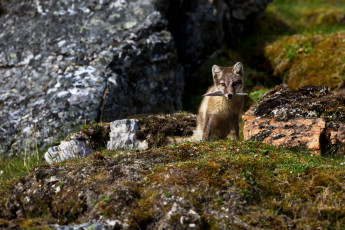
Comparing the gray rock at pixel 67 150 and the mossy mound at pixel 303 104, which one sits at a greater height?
the mossy mound at pixel 303 104

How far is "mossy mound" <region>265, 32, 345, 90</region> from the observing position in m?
10.9

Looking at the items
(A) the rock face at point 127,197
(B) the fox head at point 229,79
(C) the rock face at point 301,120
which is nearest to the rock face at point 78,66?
(B) the fox head at point 229,79

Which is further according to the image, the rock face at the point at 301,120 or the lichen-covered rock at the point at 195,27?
the lichen-covered rock at the point at 195,27

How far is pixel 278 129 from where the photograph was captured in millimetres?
6996

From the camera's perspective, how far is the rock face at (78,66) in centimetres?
887

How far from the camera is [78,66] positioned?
30.9 ft

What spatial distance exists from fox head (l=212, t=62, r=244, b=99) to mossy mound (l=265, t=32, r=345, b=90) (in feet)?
12.8

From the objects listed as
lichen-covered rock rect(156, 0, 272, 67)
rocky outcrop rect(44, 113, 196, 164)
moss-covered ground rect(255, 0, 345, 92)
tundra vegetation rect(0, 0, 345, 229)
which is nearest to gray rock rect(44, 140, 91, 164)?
rocky outcrop rect(44, 113, 196, 164)

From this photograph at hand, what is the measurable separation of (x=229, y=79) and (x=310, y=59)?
16.3ft

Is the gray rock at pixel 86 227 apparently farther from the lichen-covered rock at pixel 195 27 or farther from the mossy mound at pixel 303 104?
the lichen-covered rock at pixel 195 27

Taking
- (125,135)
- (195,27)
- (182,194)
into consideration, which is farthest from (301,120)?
(195,27)

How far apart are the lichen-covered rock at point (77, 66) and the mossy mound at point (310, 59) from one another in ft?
10.0

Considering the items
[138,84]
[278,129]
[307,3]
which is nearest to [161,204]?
[278,129]

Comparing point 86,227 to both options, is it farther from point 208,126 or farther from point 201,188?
point 208,126
